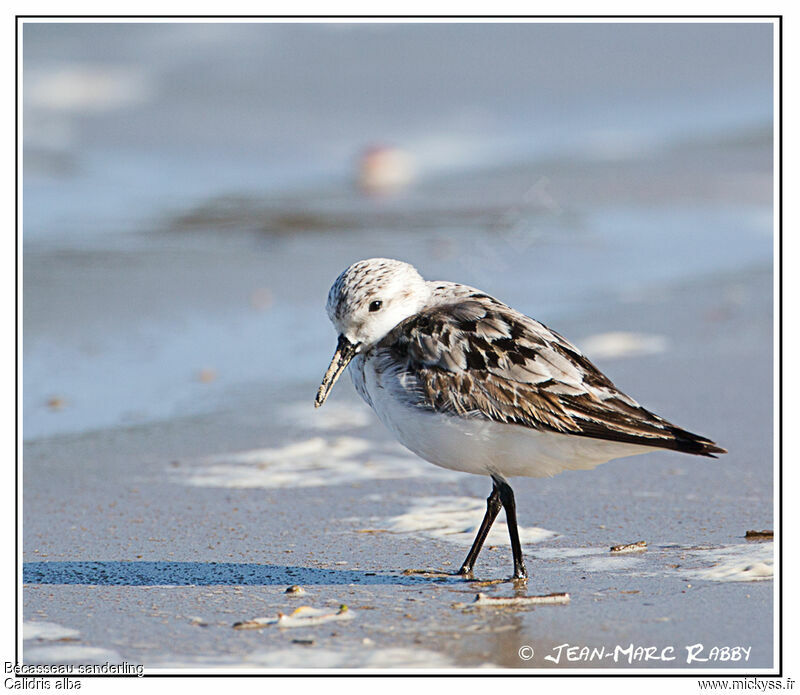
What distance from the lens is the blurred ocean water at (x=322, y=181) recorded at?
7.73 metres

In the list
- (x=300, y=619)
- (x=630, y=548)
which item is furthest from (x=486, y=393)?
(x=300, y=619)

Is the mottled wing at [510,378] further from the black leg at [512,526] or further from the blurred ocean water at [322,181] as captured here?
the blurred ocean water at [322,181]

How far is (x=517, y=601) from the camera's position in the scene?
396 centimetres

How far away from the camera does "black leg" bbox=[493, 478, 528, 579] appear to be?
13.9ft

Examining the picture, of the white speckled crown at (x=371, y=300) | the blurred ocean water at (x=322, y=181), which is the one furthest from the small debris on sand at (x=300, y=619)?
the blurred ocean water at (x=322, y=181)

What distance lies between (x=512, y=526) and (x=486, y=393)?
1.62ft

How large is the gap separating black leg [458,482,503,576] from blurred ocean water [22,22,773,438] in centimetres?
248

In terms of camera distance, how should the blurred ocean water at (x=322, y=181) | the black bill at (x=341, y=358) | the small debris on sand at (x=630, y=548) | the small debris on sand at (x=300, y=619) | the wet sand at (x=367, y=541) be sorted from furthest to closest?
the blurred ocean water at (x=322, y=181)
the black bill at (x=341, y=358)
the small debris on sand at (x=630, y=548)
the small debris on sand at (x=300, y=619)
the wet sand at (x=367, y=541)

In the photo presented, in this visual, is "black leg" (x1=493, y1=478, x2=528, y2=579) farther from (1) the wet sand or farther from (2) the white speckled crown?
(2) the white speckled crown

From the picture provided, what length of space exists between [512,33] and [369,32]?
198 cm

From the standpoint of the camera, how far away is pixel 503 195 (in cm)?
1185
